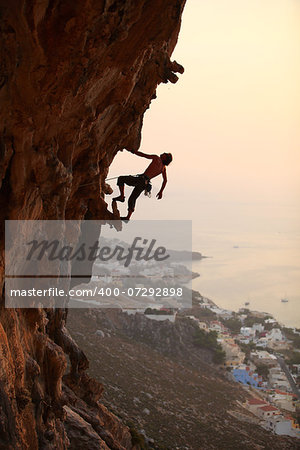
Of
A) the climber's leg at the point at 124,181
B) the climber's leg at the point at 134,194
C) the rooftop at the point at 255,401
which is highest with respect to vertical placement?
the climber's leg at the point at 124,181

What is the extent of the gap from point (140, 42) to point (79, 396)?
26.6 ft

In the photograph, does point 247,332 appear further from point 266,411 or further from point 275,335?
point 266,411

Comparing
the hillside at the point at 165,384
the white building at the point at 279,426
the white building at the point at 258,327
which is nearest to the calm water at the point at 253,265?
the white building at the point at 258,327

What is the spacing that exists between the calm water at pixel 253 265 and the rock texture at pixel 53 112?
45836mm

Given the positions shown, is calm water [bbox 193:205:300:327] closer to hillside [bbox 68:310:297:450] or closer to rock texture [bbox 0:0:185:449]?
hillside [bbox 68:310:297:450]

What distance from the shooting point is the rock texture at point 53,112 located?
16.6 ft

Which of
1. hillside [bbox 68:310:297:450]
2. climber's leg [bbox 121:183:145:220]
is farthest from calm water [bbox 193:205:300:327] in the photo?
climber's leg [bbox 121:183:145:220]

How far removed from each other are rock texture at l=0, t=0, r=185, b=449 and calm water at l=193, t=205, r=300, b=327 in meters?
45.8

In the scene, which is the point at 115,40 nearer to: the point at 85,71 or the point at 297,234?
the point at 85,71

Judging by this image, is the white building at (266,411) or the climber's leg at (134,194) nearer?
the climber's leg at (134,194)

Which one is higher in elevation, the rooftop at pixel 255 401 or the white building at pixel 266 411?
the rooftop at pixel 255 401

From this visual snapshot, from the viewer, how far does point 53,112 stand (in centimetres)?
579

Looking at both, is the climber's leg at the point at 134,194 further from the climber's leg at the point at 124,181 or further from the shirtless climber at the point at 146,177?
the climber's leg at the point at 124,181

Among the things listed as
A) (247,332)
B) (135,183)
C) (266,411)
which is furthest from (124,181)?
(247,332)
